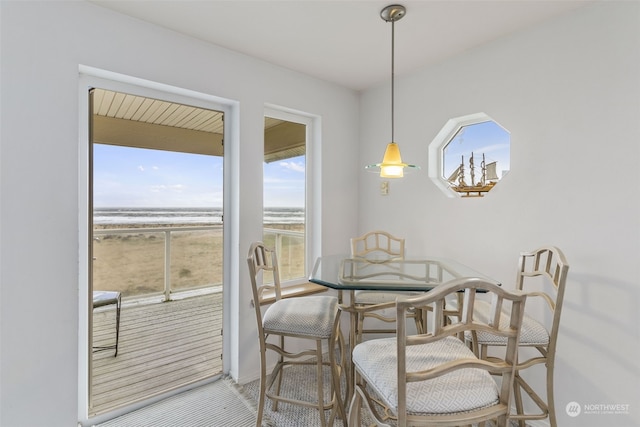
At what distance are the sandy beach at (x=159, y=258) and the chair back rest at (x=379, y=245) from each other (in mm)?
602

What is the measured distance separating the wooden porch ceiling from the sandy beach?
0.75m

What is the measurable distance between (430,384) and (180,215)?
2.79 m

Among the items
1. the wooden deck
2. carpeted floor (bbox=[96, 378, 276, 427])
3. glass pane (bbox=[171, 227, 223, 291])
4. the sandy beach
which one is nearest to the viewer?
carpeted floor (bbox=[96, 378, 276, 427])

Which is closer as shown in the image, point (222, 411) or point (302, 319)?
point (302, 319)

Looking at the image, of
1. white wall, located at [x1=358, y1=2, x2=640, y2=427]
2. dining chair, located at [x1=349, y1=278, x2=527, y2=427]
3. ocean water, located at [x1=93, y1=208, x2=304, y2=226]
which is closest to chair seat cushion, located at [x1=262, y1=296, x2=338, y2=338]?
dining chair, located at [x1=349, y1=278, x2=527, y2=427]

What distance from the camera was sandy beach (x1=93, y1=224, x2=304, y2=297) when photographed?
114 inches

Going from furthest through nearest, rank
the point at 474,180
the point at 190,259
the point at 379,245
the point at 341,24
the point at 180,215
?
the point at 190,259
the point at 180,215
the point at 379,245
the point at 474,180
the point at 341,24

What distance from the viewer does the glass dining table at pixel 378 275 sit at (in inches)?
58.2

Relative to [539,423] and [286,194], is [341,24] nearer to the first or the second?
[286,194]

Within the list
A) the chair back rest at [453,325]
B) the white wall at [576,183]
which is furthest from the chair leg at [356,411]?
the white wall at [576,183]

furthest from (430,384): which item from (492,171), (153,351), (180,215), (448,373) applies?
(180,215)

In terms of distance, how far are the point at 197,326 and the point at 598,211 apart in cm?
349

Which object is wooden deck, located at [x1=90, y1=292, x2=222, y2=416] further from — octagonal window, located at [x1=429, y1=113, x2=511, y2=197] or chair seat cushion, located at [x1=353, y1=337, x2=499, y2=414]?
octagonal window, located at [x1=429, y1=113, x2=511, y2=197]

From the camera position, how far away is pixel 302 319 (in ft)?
5.58
